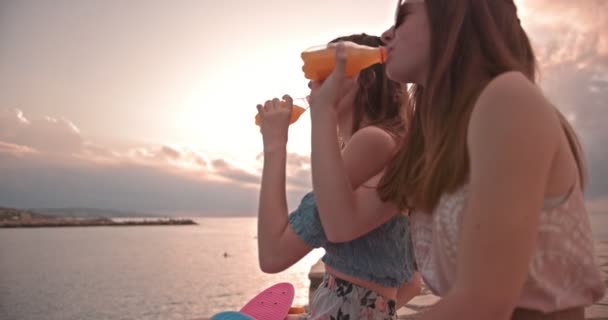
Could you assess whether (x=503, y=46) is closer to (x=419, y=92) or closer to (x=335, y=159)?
(x=419, y=92)

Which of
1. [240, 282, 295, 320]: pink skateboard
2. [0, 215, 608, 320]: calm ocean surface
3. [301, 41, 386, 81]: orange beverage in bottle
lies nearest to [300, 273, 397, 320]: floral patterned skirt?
[240, 282, 295, 320]: pink skateboard

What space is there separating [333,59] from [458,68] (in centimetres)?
61

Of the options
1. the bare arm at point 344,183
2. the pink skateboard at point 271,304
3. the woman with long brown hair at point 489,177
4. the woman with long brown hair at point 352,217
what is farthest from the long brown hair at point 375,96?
the pink skateboard at point 271,304

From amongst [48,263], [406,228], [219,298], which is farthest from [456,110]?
[48,263]

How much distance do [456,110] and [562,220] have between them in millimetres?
297

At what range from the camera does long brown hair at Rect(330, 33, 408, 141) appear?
182 centimetres

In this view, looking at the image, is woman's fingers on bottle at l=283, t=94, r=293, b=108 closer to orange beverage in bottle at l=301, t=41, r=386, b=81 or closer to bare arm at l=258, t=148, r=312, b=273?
orange beverage in bottle at l=301, t=41, r=386, b=81

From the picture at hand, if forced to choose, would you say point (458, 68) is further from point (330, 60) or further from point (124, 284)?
point (124, 284)


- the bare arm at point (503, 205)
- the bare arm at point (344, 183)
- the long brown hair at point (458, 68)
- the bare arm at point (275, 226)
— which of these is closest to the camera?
the bare arm at point (503, 205)

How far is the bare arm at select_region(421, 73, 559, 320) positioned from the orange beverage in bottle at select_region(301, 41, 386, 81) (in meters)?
0.72

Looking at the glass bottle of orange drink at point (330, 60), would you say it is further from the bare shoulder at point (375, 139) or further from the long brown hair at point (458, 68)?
the long brown hair at point (458, 68)

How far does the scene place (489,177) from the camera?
2.51 feet

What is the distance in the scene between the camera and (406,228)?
1755mm

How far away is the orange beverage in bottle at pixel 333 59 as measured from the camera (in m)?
1.49
